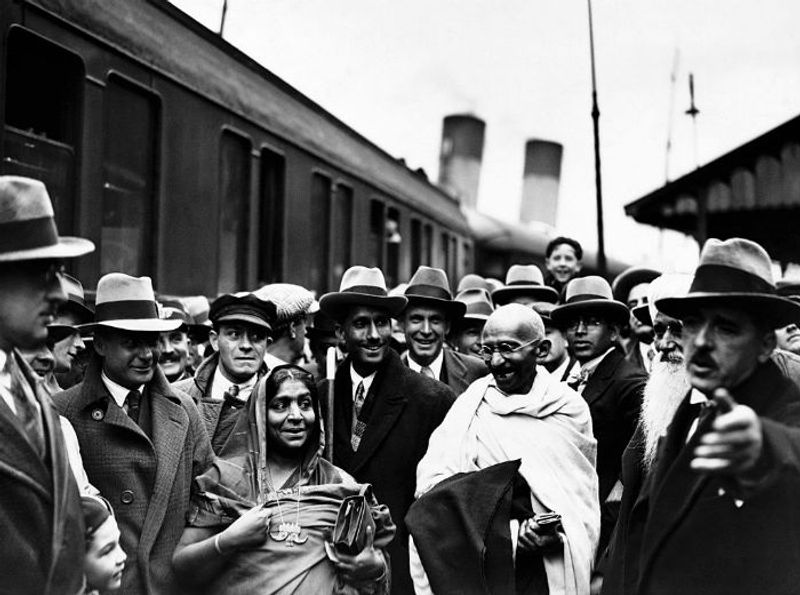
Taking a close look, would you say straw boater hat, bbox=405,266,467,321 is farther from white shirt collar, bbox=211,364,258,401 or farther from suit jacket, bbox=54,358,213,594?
suit jacket, bbox=54,358,213,594

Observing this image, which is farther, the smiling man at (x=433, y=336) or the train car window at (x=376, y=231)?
the train car window at (x=376, y=231)

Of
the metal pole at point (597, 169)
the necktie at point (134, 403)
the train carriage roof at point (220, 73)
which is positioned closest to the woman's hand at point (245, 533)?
the necktie at point (134, 403)

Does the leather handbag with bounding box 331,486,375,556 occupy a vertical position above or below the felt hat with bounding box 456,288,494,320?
below

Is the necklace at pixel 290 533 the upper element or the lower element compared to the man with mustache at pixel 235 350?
lower

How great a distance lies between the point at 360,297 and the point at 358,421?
0.66 metres

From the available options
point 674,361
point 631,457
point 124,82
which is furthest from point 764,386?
point 124,82

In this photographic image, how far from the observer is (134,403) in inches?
152

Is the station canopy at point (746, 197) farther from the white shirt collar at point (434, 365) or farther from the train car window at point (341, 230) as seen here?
the white shirt collar at point (434, 365)

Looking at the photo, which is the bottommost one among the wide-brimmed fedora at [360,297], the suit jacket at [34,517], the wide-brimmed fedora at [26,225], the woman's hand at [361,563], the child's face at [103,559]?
the woman's hand at [361,563]

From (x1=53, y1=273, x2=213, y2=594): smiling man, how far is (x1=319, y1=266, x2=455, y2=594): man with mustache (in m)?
0.99

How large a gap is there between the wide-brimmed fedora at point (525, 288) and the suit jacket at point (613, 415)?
2302 mm

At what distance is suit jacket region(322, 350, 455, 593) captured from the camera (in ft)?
15.1

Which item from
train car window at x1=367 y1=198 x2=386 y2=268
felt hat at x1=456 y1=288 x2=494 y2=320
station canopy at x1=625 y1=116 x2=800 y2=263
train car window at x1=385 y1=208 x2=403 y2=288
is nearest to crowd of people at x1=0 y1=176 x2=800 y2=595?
felt hat at x1=456 y1=288 x2=494 y2=320

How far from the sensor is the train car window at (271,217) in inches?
348
